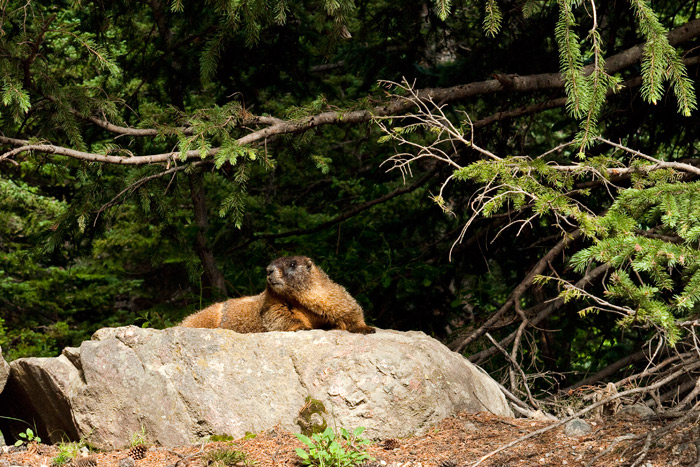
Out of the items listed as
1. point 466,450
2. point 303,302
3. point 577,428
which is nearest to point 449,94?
point 303,302

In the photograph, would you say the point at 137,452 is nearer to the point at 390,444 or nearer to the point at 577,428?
the point at 390,444

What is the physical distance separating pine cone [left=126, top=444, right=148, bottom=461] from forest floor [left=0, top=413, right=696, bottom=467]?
54 millimetres

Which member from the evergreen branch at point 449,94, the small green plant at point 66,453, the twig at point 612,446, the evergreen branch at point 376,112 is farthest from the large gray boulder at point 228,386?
the evergreen branch at point 449,94

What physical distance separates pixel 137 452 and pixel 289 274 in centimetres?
230

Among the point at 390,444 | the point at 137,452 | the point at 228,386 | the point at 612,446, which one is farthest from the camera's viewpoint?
the point at 228,386

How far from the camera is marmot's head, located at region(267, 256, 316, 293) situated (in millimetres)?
7129

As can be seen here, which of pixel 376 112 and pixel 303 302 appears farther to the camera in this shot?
pixel 376 112

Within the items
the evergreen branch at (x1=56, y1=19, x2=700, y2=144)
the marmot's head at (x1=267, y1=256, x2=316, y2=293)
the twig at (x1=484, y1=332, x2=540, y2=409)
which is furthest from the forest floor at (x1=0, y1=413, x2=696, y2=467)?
the evergreen branch at (x1=56, y1=19, x2=700, y2=144)

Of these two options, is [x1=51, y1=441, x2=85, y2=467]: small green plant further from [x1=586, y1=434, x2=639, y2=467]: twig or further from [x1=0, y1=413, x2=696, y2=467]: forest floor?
[x1=586, y1=434, x2=639, y2=467]: twig

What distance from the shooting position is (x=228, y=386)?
5.94 m

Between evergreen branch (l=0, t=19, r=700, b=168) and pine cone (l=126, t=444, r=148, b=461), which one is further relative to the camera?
evergreen branch (l=0, t=19, r=700, b=168)

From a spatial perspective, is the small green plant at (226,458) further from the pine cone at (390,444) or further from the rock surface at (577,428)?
the rock surface at (577,428)

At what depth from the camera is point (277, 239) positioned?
11.1 meters

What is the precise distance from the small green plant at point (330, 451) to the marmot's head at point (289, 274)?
195cm
